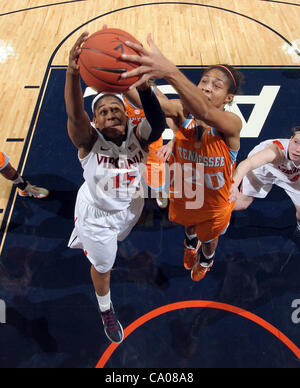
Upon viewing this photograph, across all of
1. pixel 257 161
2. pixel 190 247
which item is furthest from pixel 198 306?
pixel 257 161

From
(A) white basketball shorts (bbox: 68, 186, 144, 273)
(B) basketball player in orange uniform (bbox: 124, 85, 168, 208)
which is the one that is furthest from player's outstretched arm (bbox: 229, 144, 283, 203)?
(A) white basketball shorts (bbox: 68, 186, 144, 273)

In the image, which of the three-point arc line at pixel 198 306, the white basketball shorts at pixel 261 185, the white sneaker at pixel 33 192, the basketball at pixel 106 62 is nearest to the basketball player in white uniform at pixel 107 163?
the basketball at pixel 106 62

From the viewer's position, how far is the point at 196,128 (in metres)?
2.37

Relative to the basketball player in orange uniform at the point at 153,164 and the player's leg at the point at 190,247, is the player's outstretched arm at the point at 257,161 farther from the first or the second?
the basketball player in orange uniform at the point at 153,164

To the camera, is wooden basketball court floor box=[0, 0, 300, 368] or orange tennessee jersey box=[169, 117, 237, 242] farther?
wooden basketball court floor box=[0, 0, 300, 368]

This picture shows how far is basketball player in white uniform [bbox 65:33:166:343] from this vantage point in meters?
2.08

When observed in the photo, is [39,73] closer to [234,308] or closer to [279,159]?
[279,159]

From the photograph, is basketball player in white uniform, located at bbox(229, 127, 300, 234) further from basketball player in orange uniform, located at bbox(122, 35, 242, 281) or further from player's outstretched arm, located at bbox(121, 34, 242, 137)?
player's outstretched arm, located at bbox(121, 34, 242, 137)

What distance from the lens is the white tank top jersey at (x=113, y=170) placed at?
237cm

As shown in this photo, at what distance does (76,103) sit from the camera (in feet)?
6.61

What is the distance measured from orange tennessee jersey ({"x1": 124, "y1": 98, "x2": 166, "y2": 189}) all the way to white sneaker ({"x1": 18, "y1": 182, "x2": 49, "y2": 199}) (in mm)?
1358

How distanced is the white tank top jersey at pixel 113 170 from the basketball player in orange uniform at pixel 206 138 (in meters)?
0.35

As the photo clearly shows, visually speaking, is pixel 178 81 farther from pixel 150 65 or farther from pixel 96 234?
pixel 96 234
